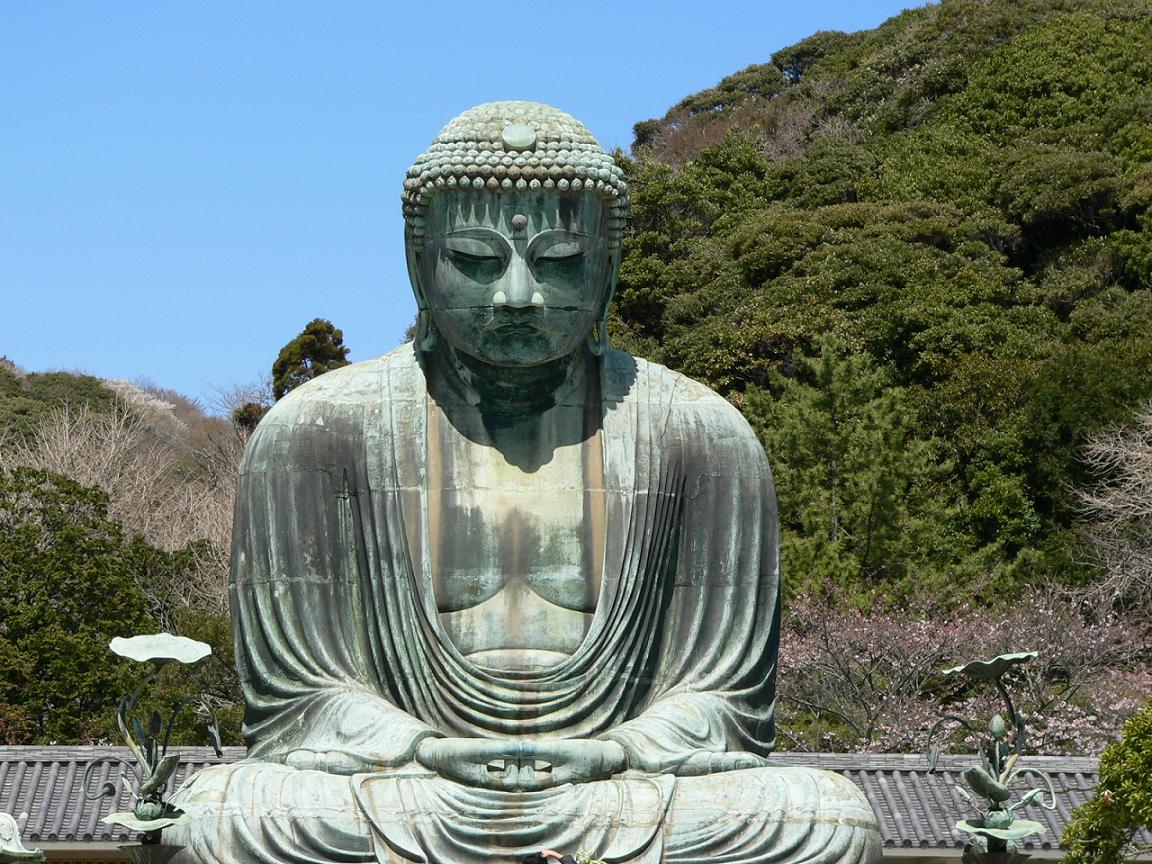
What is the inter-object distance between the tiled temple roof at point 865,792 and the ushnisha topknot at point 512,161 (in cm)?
1114

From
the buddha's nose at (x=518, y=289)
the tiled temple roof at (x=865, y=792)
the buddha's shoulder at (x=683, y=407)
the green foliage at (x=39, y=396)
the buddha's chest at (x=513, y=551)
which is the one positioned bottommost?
the tiled temple roof at (x=865, y=792)

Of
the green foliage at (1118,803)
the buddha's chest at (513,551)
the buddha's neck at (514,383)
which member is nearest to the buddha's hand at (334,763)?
the buddha's chest at (513,551)

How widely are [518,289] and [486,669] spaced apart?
1635 mm

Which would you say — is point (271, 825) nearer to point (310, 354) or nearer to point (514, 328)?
point (514, 328)

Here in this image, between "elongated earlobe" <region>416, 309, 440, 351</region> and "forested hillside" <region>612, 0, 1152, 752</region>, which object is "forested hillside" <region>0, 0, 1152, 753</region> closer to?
"forested hillside" <region>612, 0, 1152, 752</region>

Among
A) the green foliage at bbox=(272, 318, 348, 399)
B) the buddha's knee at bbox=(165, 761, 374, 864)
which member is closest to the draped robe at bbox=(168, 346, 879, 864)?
the buddha's knee at bbox=(165, 761, 374, 864)

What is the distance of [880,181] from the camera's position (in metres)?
45.5

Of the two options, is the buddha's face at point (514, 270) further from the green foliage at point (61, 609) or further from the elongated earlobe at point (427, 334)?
the green foliage at point (61, 609)

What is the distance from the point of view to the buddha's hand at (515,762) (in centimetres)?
957

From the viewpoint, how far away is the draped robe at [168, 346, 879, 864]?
30.9ft

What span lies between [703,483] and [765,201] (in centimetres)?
3476

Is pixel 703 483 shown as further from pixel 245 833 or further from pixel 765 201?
pixel 765 201

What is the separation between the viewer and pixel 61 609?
3122 centimetres

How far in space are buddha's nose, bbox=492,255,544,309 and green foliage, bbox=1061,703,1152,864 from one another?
444cm
